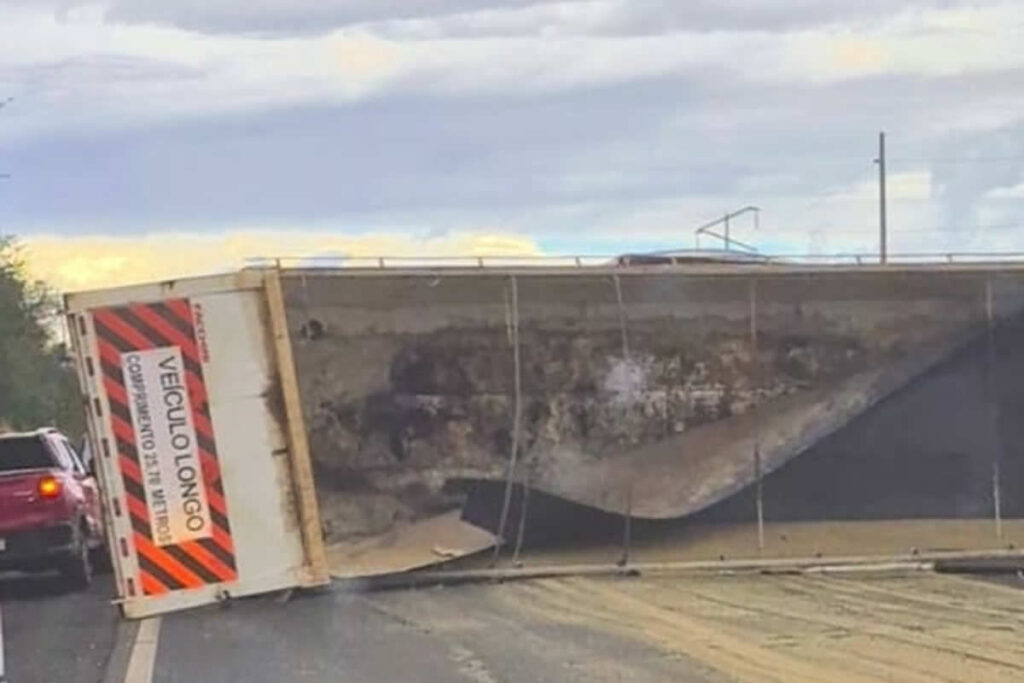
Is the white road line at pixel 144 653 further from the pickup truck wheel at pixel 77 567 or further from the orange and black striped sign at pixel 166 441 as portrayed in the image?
the pickup truck wheel at pixel 77 567

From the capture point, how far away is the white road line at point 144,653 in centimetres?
1366

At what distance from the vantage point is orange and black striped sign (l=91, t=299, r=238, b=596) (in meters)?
16.4

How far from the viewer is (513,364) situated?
20.5 metres

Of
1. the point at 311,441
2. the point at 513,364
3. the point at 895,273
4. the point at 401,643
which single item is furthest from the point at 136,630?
the point at 895,273

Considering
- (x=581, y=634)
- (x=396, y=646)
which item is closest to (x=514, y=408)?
(x=581, y=634)

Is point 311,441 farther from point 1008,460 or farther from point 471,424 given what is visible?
point 1008,460

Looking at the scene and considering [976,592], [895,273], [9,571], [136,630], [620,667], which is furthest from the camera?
[9,571]

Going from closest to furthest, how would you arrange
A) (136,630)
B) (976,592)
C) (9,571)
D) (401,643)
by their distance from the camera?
(401,643)
(136,630)
(976,592)
(9,571)

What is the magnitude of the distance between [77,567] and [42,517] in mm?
799

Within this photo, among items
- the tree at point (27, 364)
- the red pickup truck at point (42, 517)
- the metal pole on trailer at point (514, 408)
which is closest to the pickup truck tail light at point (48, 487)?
the red pickup truck at point (42, 517)

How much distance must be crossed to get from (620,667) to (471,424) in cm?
740

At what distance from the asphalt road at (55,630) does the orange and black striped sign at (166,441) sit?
2.72ft

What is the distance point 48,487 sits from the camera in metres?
22.0

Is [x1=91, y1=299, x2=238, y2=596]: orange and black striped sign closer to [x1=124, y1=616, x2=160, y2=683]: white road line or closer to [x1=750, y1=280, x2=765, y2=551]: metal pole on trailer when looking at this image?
[x1=124, y1=616, x2=160, y2=683]: white road line
